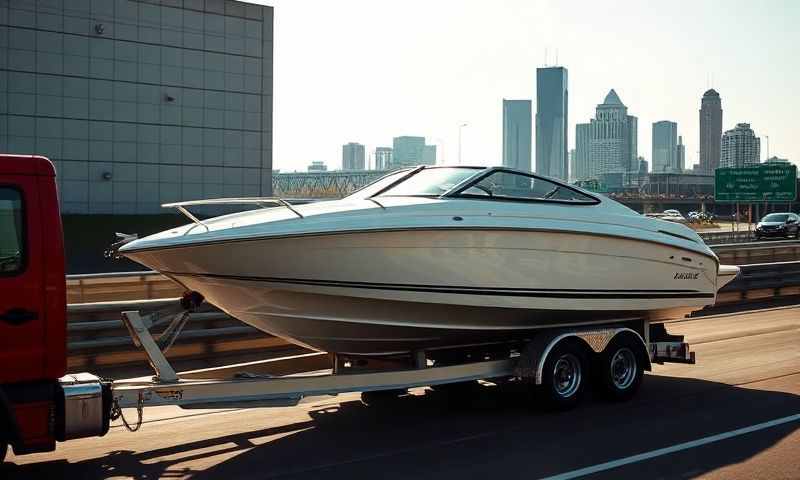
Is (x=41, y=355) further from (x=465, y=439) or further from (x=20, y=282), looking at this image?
(x=465, y=439)

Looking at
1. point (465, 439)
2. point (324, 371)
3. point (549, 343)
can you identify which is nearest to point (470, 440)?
point (465, 439)

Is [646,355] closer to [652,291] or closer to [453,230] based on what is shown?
[652,291]

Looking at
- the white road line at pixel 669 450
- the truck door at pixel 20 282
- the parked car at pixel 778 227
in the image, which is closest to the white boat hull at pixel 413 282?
the truck door at pixel 20 282

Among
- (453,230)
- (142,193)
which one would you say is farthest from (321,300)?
(142,193)

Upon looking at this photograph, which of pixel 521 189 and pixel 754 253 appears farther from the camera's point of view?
pixel 754 253

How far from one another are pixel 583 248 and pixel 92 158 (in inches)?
1523

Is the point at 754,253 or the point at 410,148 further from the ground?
the point at 410,148

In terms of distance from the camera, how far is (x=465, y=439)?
7.94 meters

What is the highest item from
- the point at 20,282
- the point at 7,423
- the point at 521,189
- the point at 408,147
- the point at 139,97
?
the point at 408,147

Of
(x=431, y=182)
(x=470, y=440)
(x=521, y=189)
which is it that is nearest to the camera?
(x=470, y=440)

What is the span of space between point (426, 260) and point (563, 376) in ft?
7.03

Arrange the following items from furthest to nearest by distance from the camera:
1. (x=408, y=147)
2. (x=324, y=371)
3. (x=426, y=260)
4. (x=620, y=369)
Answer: (x=408, y=147)
(x=324, y=371)
(x=620, y=369)
(x=426, y=260)

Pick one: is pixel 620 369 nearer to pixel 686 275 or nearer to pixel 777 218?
pixel 686 275

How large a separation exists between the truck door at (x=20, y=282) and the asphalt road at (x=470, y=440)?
108cm
